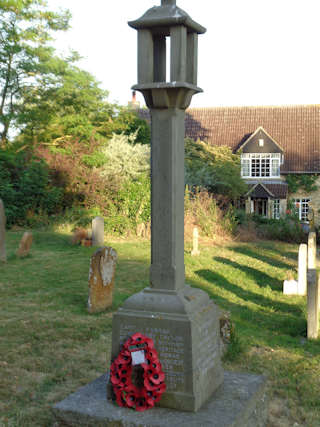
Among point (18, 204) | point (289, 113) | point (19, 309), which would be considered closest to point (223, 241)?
point (18, 204)

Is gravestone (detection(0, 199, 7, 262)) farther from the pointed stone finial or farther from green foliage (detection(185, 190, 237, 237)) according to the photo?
the pointed stone finial

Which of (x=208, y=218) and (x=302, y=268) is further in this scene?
(x=208, y=218)

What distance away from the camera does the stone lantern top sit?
13.3 ft

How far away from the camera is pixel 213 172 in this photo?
25.7 m

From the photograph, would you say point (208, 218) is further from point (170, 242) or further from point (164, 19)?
point (164, 19)

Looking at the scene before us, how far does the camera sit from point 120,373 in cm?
405

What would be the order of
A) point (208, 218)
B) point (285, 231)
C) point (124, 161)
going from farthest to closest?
point (124, 161) → point (285, 231) → point (208, 218)

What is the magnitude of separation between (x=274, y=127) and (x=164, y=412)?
106ft

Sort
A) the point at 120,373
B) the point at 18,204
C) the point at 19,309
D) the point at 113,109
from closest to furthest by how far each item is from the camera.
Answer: the point at 120,373 < the point at 19,309 < the point at 18,204 < the point at 113,109

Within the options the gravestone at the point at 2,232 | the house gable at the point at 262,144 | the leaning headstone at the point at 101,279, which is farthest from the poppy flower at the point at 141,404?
the house gable at the point at 262,144

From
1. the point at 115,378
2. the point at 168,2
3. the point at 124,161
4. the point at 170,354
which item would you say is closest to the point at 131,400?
the point at 115,378

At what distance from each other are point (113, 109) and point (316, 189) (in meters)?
14.7

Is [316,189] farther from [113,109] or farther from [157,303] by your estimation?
[157,303]

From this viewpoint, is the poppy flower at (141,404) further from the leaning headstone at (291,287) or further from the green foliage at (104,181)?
the green foliage at (104,181)
